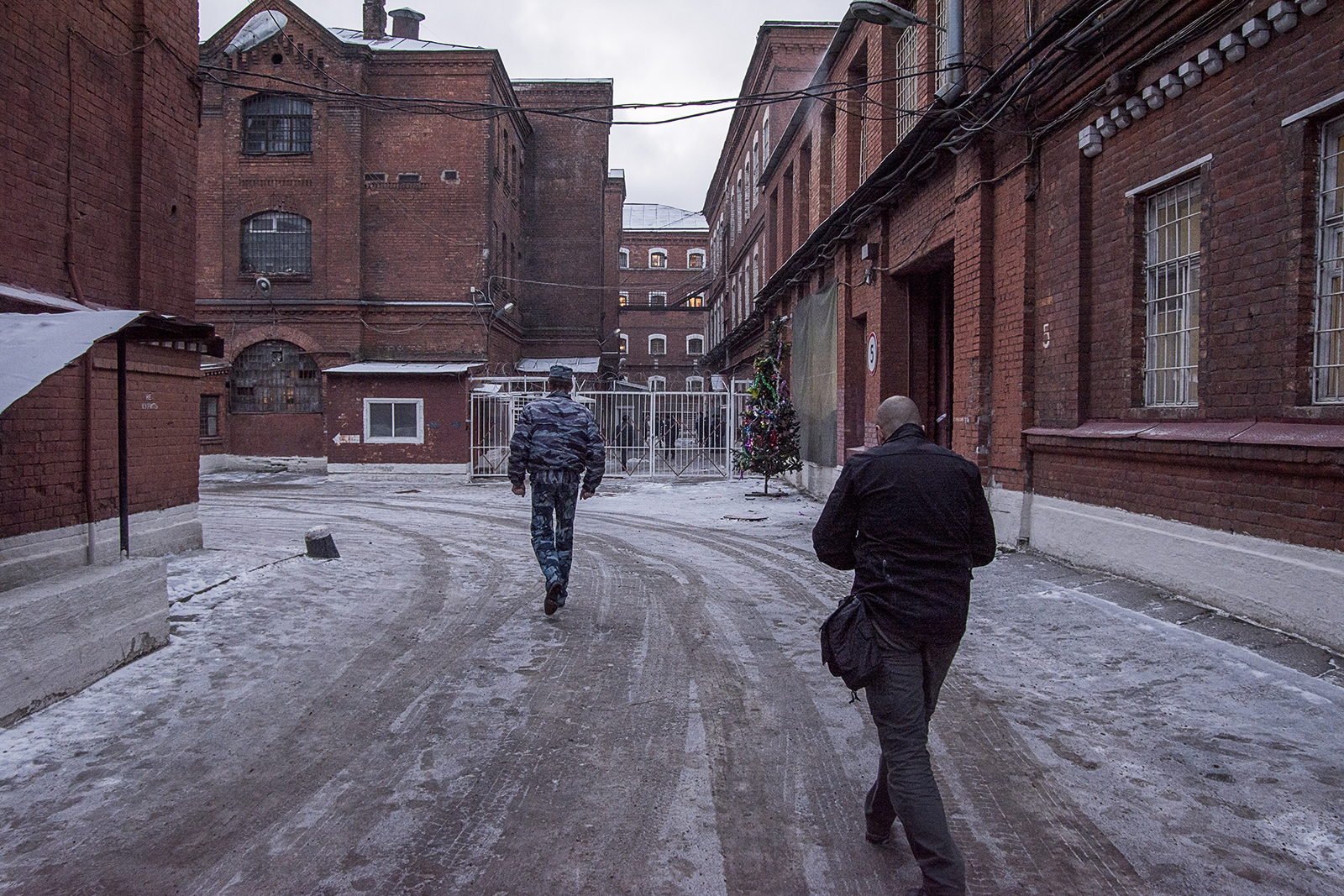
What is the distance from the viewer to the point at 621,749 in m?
4.00

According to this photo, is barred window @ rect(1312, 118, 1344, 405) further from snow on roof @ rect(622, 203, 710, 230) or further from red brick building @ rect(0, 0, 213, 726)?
snow on roof @ rect(622, 203, 710, 230)

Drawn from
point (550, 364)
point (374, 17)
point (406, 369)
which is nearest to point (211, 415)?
point (406, 369)

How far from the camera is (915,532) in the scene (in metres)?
2.92

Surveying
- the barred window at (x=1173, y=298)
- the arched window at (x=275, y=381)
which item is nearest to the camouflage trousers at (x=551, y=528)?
the barred window at (x=1173, y=298)

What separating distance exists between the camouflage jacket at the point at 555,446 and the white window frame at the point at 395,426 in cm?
1652

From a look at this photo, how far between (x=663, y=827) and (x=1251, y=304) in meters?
5.37

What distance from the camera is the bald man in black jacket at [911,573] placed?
285 cm

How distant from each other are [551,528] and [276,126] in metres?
24.4

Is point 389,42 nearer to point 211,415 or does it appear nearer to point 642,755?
point 211,415

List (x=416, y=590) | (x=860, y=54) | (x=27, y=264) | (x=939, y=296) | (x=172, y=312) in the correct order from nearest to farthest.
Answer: (x=27, y=264), (x=416, y=590), (x=172, y=312), (x=939, y=296), (x=860, y=54)

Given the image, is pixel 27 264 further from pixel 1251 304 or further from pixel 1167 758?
pixel 1251 304

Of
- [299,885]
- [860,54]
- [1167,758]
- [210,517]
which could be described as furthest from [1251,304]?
[210,517]

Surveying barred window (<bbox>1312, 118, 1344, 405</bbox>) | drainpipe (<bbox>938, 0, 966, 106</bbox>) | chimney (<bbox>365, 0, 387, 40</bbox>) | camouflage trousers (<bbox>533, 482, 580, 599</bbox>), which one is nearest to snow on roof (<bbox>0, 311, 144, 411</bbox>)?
camouflage trousers (<bbox>533, 482, 580, 599</bbox>)

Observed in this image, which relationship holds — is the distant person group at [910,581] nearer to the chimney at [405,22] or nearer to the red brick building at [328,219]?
Result: the red brick building at [328,219]
